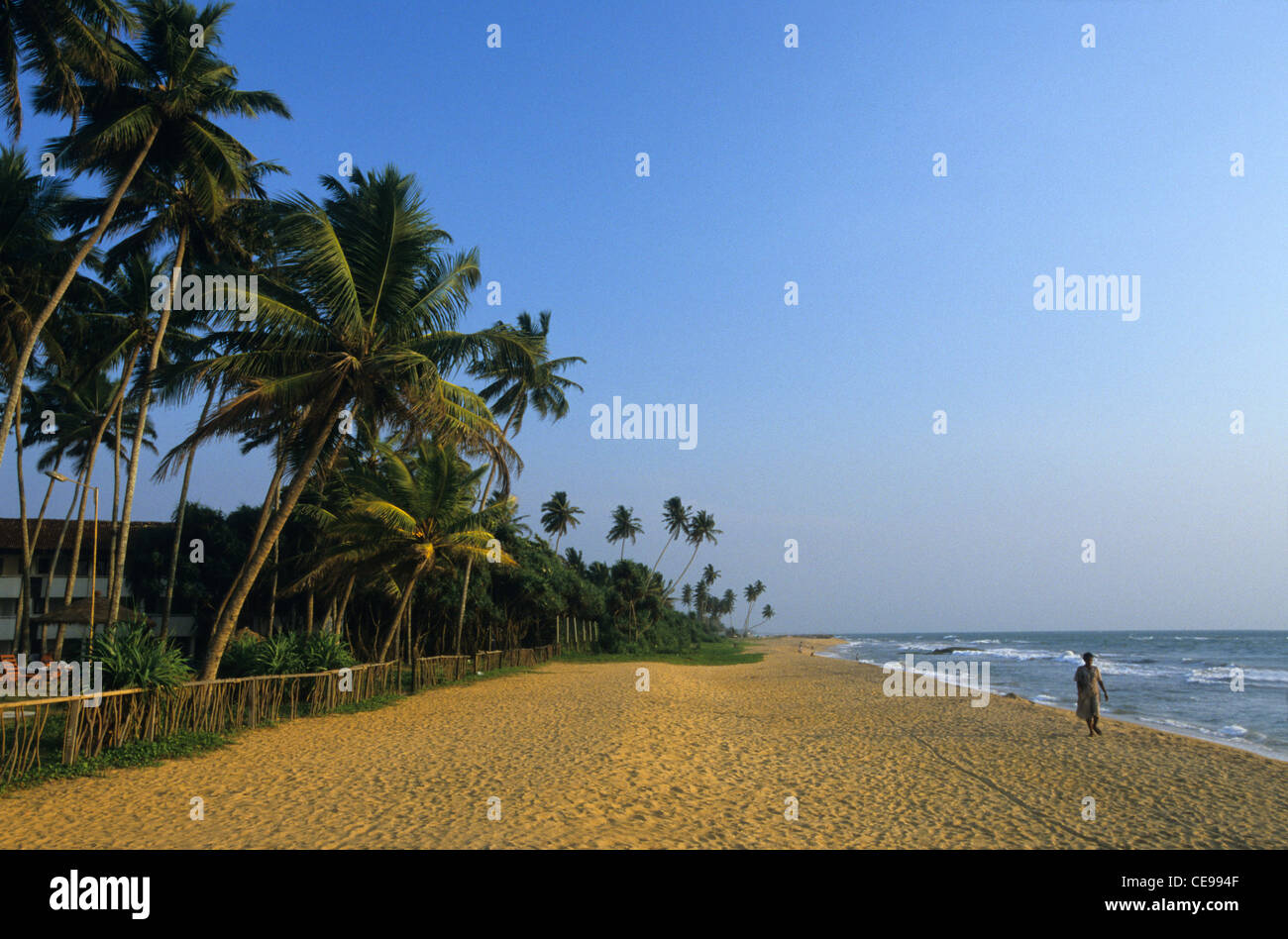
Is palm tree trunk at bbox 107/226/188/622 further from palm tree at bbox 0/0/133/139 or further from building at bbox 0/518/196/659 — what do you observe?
building at bbox 0/518/196/659

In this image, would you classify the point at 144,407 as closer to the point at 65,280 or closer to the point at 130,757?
the point at 65,280

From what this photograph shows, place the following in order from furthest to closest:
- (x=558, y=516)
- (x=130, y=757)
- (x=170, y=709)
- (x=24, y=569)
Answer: (x=558, y=516) < (x=24, y=569) < (x=170, y=709) < (x=130, y=757)

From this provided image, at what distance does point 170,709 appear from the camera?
32.2 ft

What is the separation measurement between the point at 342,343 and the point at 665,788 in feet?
29.4

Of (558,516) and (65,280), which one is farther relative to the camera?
(558,516)

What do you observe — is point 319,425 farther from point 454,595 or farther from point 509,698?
point 454,595

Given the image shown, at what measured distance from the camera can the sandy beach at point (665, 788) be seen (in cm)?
658

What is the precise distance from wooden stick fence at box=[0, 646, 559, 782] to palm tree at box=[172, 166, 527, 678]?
37.9 inches

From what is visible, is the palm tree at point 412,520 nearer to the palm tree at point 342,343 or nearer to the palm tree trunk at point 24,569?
the palm tree at point 342,343

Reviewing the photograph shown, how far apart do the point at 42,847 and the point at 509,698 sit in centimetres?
1183

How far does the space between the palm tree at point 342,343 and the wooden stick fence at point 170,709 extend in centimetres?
96

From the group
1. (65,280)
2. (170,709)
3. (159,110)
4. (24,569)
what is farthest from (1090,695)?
(24,569)

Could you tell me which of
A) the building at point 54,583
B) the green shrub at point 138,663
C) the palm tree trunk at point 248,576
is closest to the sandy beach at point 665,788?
the green shrub at point 138,663
